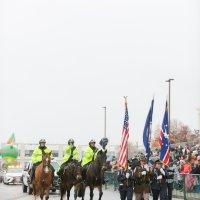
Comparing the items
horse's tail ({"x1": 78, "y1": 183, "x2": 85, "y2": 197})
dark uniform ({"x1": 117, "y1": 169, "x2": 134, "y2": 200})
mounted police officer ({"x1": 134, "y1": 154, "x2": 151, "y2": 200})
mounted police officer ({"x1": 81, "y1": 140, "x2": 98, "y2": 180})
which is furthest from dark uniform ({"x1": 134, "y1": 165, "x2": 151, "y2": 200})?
horse's tail ({"x1": 78, "y1": 183, "x2": 85, "y2": 197})

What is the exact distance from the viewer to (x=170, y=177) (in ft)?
78.2

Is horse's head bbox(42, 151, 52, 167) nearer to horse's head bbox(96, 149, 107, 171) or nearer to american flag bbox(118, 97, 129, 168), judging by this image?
horse's head bbox(96, 149, 107, 171)

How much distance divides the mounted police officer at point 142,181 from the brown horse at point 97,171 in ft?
8.03

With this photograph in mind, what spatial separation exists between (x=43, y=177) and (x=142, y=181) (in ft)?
12.2

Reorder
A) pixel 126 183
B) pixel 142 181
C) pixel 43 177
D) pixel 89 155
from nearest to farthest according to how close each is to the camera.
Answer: pixel 142 181
pixel 43 177
pixel 126 183
pixel 89 155

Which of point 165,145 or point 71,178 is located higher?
point 165,145

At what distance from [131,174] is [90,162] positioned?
8.30 ft

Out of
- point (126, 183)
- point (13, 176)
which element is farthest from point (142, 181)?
point (13, 176)

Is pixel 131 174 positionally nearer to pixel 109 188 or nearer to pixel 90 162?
pixel 90 162

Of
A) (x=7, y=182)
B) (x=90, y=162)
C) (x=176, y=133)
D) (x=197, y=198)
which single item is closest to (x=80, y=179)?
(x=90, y=162)

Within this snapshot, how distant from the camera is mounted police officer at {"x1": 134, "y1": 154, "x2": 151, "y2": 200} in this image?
73.6 feet

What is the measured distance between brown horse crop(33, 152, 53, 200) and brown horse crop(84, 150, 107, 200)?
1.81 metres

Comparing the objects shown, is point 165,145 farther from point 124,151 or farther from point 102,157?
point 102,157

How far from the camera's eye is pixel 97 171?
25172 millimetres
